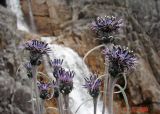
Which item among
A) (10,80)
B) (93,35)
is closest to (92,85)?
(10,80)

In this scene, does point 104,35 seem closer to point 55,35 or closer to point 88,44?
point 88,44

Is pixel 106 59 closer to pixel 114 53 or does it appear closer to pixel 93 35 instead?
pixel 114 53

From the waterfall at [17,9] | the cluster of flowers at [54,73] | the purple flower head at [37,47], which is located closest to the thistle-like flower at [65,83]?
the cluster of flowers at [54,73]

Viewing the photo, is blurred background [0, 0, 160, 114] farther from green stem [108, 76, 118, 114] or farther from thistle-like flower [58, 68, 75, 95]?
green stem [108, 76, 118, 114]

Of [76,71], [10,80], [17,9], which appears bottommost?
[10,80]

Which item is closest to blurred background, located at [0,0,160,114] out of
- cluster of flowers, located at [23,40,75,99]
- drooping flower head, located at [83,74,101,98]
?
cluster of flowers, located at [23,40,75,99]

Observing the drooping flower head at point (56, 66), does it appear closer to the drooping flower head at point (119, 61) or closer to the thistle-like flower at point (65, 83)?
A: the thistle-like flower at point (65, 83)
